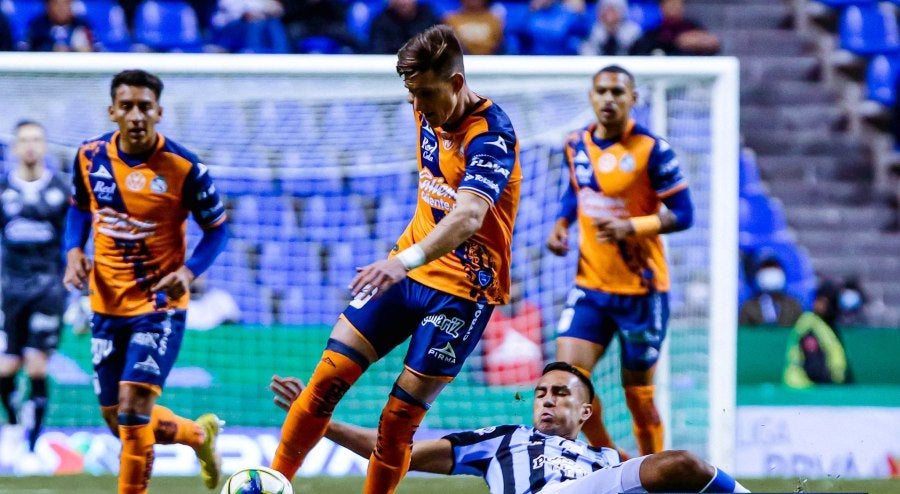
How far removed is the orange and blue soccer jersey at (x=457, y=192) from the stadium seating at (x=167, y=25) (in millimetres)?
7882

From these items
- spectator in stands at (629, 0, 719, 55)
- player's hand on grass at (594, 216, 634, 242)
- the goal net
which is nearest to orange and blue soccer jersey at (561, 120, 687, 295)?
player's hand on grass at (594, 216, 634, 242)

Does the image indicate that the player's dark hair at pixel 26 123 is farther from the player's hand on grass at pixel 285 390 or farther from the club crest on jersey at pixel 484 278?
the club crest on jersey at pixel 484 278

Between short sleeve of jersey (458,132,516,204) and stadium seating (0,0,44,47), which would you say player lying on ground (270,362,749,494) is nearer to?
short sleeve of jersey (458,132,516,204)

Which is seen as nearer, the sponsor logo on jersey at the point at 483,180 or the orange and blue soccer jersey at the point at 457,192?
the sponsor logo on jersey at the point at 483,180

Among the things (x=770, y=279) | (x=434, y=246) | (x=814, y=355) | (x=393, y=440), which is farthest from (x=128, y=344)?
(x=770, y=279)

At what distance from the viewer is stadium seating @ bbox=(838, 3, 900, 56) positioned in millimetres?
14984

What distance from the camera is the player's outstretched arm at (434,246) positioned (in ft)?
15.1

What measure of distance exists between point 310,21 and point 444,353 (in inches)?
331

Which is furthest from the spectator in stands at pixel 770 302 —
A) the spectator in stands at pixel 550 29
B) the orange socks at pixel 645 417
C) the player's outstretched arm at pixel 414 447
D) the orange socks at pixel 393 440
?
the orange socks at pixel 393 440

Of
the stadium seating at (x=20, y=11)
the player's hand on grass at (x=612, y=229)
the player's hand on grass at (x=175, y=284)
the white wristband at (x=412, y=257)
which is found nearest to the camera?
the white wristband at (x=412, y=257)

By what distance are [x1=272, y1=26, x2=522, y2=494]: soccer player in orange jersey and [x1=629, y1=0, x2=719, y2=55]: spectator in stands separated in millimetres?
7929

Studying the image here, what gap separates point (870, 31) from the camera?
15109 mm

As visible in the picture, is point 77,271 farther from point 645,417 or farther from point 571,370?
point 645,417

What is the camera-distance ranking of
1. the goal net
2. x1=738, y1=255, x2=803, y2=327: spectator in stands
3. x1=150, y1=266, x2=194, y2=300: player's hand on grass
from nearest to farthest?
x1=150, y1=266, x2=194, y2=300: player's hand on grass
the goal net
x1=738, y1=255, x2=803, y2=327: spectator in stands
